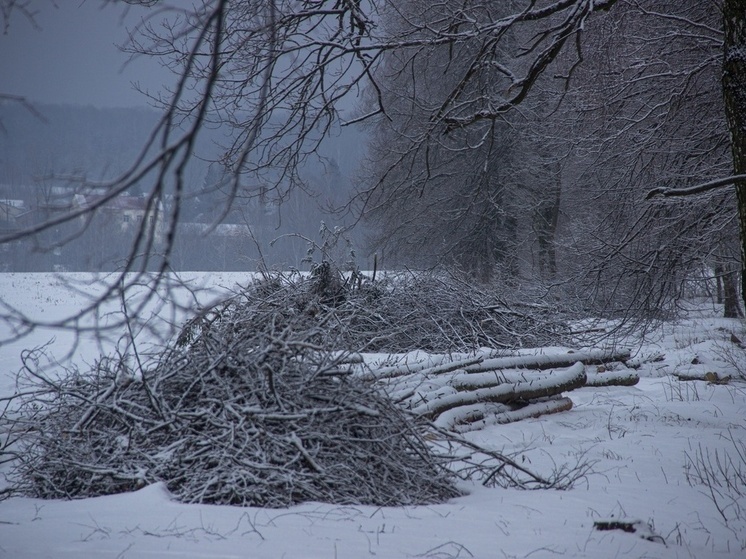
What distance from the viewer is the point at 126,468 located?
3.99 metres

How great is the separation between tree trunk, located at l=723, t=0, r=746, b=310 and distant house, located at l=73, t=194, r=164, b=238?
4.50m

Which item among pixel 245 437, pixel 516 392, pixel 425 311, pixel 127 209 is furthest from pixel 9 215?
pixel 425 311

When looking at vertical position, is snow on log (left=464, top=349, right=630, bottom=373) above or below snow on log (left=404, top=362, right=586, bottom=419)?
above

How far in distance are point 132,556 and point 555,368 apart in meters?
6.32

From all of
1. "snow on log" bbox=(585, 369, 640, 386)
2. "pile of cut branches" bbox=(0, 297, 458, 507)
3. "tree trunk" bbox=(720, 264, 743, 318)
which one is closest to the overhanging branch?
"pile of cut branches" bbox=(0, 297, 458, 507)

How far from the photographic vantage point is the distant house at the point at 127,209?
6.86 ft

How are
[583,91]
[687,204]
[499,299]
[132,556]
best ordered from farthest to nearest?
1. [499,299]
2. [583,91]
3. [687,204]
4. [132,556]

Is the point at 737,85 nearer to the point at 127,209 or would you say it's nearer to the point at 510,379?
the point at 510,379

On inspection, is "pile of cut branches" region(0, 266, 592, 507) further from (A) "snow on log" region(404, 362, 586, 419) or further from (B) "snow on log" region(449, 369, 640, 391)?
(B) "snow on log" region(449, 369, 640, 391)

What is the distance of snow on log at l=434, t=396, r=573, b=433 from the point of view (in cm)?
584

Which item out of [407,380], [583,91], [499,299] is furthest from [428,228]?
[407,380]

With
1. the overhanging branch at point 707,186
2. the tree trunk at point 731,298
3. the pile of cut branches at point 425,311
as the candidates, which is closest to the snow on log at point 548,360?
the pile of cut branches at point 425,311

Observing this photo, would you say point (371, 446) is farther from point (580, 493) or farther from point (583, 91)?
point (583, 91)

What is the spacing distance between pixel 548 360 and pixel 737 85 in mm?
3887
